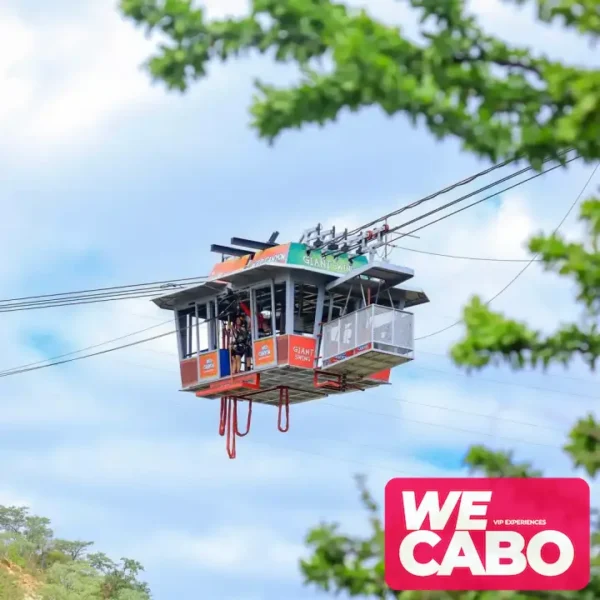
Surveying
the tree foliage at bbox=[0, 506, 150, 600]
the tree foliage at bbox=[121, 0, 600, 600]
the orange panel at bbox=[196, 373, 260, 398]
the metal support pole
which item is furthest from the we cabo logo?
the tree foliage at bbox=[0, 506, 150, 600]

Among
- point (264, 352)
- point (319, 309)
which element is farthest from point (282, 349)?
point (319, 309)

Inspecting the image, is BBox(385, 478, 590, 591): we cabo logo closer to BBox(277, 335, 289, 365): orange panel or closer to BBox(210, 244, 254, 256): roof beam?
BBox(277, 335, 289, 365): orange panel

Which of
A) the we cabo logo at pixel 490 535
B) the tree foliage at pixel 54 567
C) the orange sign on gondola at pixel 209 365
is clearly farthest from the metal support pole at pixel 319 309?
the tree foliage at pixel 54 567

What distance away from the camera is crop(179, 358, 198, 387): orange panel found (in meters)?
42.5

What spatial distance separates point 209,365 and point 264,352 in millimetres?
3296

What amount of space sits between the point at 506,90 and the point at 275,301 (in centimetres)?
3118

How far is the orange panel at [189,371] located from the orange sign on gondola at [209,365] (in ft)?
1.11

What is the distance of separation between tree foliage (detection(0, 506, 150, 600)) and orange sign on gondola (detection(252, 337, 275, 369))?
60.3m

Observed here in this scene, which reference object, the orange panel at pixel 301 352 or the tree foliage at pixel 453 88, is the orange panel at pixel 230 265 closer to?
the orange panel at pixel 301 352

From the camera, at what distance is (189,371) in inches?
1686

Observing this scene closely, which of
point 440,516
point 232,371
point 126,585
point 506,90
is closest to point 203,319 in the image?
point 232,371

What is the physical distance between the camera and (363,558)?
11203 mm

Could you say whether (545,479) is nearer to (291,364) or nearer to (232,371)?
(291,364)

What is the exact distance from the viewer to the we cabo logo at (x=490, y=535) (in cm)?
1088
